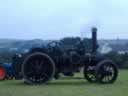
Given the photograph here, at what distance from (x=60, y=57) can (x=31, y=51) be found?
3.64 ft

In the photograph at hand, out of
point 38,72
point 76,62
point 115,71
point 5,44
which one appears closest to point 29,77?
point 38,72

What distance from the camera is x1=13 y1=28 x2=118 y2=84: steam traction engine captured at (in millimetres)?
19906

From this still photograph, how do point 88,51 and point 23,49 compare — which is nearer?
point 88,51

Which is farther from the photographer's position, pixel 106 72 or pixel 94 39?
pixel 94 39

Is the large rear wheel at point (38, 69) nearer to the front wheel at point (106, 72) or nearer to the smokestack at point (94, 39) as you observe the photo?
the front wheel at point (106, 72)

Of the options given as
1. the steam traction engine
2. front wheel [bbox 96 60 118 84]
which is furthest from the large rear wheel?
front wheel [bbox 96 60 118 84]

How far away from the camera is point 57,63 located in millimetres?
20266

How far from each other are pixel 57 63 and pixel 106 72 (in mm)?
1861

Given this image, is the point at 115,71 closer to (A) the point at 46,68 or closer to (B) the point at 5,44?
(A) the point at 46,68

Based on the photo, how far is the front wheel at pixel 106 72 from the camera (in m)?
20.2

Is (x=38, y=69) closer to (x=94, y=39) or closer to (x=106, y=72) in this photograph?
(x=106, y=72)

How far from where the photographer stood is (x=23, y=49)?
23.3 m

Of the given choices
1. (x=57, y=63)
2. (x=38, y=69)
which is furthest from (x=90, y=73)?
(x=38, y=69)

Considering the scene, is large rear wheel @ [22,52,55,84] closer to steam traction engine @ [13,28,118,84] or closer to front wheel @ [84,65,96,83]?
steam traction engine @ [13,28,118,84]
